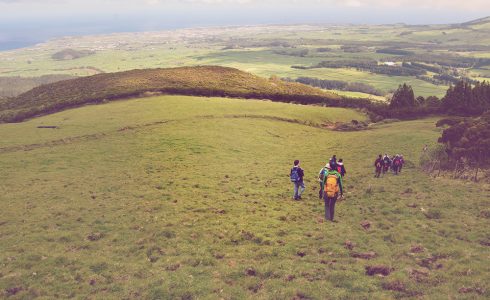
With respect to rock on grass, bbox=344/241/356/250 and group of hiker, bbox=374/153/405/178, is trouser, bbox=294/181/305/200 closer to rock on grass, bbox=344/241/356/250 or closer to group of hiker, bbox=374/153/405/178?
rock on grass, bbox=344/241/356/250

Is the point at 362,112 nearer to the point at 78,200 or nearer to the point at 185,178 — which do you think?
the point at 185,178

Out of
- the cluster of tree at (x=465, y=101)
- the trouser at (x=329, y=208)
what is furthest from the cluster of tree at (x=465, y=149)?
the cluster of tree at (x=465, y=101)

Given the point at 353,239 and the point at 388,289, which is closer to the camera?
the point at 388,289

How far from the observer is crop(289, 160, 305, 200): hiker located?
2855 centimetres

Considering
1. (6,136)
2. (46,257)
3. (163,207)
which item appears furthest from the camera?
(6,136)

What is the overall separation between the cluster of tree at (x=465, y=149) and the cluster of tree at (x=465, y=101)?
26.9 metres

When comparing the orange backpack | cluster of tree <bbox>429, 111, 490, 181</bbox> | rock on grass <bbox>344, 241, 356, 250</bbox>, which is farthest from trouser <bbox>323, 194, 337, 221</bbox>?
cluster of tree <bbox>429, 111, 490, 181</bbox>

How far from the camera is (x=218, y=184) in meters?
34.2

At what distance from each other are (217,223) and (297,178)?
779 centimetres

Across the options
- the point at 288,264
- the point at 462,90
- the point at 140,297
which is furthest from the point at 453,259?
the point at 462,90

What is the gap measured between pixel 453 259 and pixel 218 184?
2081 cm

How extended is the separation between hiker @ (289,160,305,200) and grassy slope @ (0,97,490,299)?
103 cm

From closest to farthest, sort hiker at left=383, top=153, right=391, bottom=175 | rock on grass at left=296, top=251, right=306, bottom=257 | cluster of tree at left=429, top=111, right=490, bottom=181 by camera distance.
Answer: rock on grass at left=296, top=251, right=306, bottom=257 → cluster of tree at left=429, top=111, right=490, bottom=181 → hiker at left=383, top=153, right=391, bottom=175

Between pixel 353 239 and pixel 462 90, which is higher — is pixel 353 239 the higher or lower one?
the lower one
